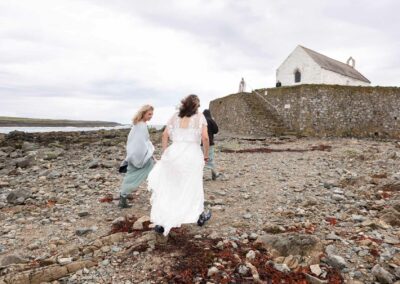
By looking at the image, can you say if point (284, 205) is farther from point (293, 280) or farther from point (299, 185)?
point (293, 280)

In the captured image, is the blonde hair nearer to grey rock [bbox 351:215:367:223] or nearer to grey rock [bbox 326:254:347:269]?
grey rock [bbox 326:254:347:269]

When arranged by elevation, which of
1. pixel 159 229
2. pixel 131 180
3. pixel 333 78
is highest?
pixel 333 78

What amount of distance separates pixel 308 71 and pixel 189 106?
122ft

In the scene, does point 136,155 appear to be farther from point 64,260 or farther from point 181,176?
point 64,260

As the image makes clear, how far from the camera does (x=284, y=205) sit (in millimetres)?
9016

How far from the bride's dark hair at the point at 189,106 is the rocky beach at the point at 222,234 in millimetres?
2485

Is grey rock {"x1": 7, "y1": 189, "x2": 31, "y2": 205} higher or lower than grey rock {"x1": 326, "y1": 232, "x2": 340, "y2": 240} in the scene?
lower

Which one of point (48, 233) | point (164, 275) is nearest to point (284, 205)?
point (164, 275)

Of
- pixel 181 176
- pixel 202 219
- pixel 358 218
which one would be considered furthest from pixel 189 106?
pixel 358 218

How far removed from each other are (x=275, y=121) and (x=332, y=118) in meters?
5.00

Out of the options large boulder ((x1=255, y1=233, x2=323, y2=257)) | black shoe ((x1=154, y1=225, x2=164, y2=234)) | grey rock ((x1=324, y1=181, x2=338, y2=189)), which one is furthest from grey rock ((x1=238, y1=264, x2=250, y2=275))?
grey rock ((x1=324, y1=181, x2=338, y2=189))

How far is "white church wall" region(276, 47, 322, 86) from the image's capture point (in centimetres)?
3984

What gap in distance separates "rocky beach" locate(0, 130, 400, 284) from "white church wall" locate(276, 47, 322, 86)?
2959 cm

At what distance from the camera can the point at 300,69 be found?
4128 cm
